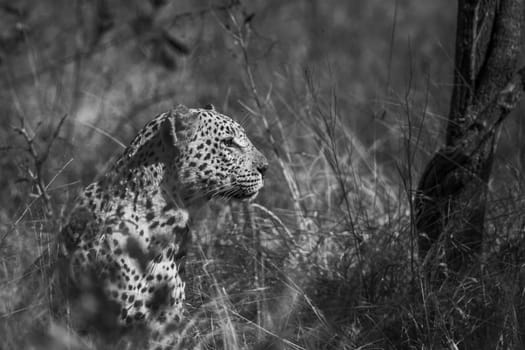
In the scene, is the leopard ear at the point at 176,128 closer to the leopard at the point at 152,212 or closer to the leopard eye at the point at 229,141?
the leopard at the point at 152,212

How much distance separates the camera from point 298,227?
5605 millimetres

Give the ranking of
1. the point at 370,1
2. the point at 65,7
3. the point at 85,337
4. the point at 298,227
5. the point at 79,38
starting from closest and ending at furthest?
the point at 85,337, the point at 298,227, the point at 79,38, the point at 65,7, the point at 370,1

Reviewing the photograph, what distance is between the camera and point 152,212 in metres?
4.15

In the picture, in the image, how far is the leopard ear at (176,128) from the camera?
4.14m

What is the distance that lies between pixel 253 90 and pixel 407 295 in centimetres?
183

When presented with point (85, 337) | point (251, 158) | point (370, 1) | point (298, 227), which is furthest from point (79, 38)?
point (370, 1)

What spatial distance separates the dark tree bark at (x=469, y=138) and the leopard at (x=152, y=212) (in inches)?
44.8

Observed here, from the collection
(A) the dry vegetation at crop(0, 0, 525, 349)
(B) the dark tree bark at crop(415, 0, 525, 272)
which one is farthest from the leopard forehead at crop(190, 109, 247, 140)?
(B) the dark tree bark at crop(415, 0, 525, 272)

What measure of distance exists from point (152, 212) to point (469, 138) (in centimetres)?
173

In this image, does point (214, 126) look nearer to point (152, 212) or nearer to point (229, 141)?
point (229, 141)

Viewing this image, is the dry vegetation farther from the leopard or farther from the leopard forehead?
the leopard forehead

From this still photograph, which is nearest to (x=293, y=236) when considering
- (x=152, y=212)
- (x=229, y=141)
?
(x=229, y=141)

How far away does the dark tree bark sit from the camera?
15.4 ft

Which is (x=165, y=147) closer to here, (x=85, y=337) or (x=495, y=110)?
(x=85, y=337)
